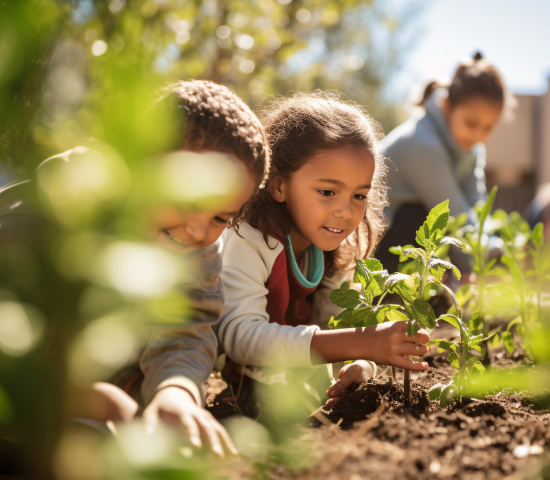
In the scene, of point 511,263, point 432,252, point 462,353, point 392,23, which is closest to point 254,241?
point 432,252

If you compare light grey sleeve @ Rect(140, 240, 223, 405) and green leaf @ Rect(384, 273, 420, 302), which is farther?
green leaf @ Rect(384, 273, 420, 302)

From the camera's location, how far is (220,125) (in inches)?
54.7

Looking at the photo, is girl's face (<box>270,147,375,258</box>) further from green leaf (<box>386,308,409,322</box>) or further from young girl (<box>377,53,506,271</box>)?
young girl (<box>377,53,506,271</box>)

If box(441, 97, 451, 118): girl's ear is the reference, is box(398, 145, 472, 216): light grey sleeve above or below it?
below

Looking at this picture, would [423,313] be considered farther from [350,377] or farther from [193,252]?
[193,252]

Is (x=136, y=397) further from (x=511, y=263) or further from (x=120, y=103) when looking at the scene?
(x=511, y=263)

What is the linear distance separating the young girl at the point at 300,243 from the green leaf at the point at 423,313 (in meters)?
0.09

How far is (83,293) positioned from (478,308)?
6.36 feet

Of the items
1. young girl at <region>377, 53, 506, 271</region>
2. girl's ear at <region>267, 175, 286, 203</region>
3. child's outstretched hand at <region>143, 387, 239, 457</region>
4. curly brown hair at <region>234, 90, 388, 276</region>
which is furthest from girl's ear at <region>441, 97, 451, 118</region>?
child's outstretched hand at <region>143, 387, 239, 457</region>

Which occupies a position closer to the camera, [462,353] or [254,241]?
[462,353]

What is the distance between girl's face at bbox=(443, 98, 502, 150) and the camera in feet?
12.7

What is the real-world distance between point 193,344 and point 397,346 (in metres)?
0.60

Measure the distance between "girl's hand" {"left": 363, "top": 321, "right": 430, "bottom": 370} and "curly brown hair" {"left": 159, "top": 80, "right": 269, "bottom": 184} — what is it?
0.61 m

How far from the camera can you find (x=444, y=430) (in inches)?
45.8
